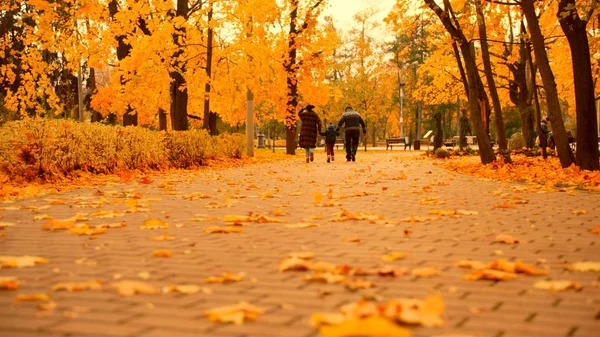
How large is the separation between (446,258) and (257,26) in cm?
2069

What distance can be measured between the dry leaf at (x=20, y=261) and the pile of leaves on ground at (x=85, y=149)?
8.18 metres

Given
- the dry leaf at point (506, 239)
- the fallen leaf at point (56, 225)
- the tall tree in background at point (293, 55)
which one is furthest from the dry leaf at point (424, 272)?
the tall tree in background at point (293, 55)

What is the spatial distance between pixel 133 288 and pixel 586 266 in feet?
9.84

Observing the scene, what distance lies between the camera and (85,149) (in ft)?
47.7

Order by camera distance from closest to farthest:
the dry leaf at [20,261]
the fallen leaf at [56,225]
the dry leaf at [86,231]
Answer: the dry leaf at [20,261] < the dry leaf at [86,231] < the fallen leaf at [56,225]

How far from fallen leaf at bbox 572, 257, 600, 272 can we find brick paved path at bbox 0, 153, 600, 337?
11 cm

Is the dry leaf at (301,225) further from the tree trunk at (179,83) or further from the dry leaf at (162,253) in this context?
the tree trunk at (179,83)

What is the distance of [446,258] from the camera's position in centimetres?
514

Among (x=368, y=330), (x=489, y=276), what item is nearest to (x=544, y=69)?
(x=489, y=276)

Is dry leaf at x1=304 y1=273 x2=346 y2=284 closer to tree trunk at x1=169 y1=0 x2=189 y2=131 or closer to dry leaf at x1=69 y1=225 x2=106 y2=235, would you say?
dry leaf at x1=69 y1=225 x2=106 y2=235

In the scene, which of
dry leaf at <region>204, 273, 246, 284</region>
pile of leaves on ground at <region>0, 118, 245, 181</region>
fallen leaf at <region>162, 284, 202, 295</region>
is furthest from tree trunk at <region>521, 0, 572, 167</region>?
fallen leaf at <region>162, 284, 202, 295</region>

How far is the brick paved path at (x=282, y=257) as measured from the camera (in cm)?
336

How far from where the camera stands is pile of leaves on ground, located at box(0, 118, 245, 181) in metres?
12.7

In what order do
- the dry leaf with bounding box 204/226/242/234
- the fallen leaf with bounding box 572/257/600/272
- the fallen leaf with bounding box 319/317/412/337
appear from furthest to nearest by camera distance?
1. the dry leaf with bounding box 204/226/242/234
2. the fallen leaf with bounding box 572/257/600/272
3. the fallen leaf with bounding box 319/317/412/337
